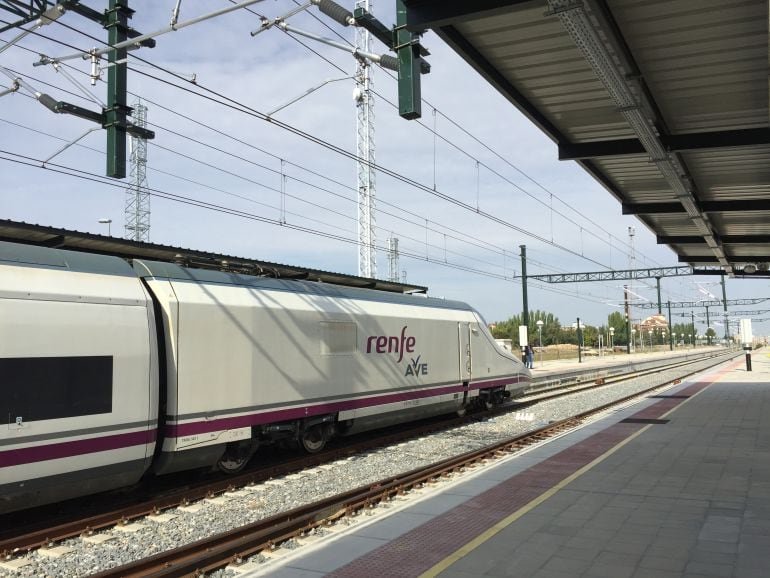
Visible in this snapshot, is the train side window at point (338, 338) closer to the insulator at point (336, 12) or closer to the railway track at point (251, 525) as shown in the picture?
the railway track at point (251, 525)

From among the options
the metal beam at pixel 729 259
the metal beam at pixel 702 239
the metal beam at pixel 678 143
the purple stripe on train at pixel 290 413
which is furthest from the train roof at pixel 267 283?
the metal beam at pixel 729 259

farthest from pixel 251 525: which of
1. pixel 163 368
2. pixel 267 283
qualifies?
pixel 267 283

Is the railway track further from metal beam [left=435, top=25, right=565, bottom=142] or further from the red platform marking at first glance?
metal beam [left=435, top=25, right=565, bottom=142]

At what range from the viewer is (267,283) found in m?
10.2

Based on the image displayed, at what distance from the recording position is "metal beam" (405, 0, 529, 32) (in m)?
6.88

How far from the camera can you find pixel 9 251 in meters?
6.76

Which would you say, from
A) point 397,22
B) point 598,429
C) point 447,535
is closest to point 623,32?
point 397,22

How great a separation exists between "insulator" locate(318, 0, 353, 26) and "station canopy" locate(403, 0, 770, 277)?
717 mm

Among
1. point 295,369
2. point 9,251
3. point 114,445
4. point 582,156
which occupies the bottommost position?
point 114,445

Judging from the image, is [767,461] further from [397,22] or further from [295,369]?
[397,22]

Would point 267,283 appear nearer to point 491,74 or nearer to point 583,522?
point 491,74

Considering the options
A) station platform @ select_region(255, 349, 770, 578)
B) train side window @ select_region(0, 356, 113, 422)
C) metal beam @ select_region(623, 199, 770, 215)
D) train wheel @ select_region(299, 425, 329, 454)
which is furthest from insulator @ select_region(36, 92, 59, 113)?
metal beam @ select_region(623, 199, 770, 215)

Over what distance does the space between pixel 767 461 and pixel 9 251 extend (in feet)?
36.0

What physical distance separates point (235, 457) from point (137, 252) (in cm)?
355
